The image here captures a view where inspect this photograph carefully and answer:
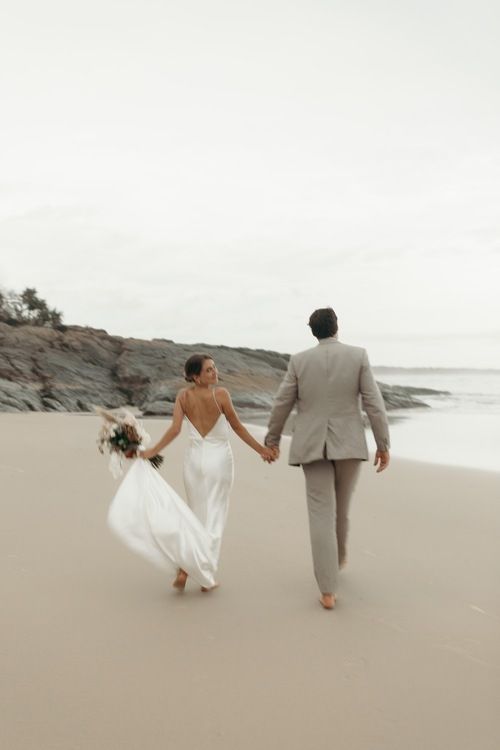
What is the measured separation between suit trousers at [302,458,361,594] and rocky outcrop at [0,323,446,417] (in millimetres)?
19914

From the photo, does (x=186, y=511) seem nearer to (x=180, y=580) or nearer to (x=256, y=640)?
(x=180, y=580)

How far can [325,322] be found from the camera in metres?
5.20

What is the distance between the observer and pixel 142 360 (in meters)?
32.4

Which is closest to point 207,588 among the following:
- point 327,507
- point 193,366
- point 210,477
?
point 210,477

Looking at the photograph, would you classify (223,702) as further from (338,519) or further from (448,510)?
(448,510)

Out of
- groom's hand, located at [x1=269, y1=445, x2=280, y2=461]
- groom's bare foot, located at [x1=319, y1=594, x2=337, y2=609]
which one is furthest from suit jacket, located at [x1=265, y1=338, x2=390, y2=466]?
groom's bare foot, located at [x1=319, y1=594, x2=337, y2=609]

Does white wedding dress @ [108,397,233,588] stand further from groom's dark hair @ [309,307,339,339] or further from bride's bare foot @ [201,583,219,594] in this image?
groom's dark hair @ [309,307,339,339]

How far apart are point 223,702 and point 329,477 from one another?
2009mm

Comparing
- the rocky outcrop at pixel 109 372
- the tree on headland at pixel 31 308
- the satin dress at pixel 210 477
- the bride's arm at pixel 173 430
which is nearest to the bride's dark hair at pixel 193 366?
the bride's arm at pixel 173 430

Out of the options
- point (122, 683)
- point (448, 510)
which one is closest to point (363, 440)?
point (122, 683)

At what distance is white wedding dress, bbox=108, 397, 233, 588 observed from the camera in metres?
5.02

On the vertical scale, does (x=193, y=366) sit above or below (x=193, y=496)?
above

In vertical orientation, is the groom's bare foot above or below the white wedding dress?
below

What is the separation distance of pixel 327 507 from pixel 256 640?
1.14 m
